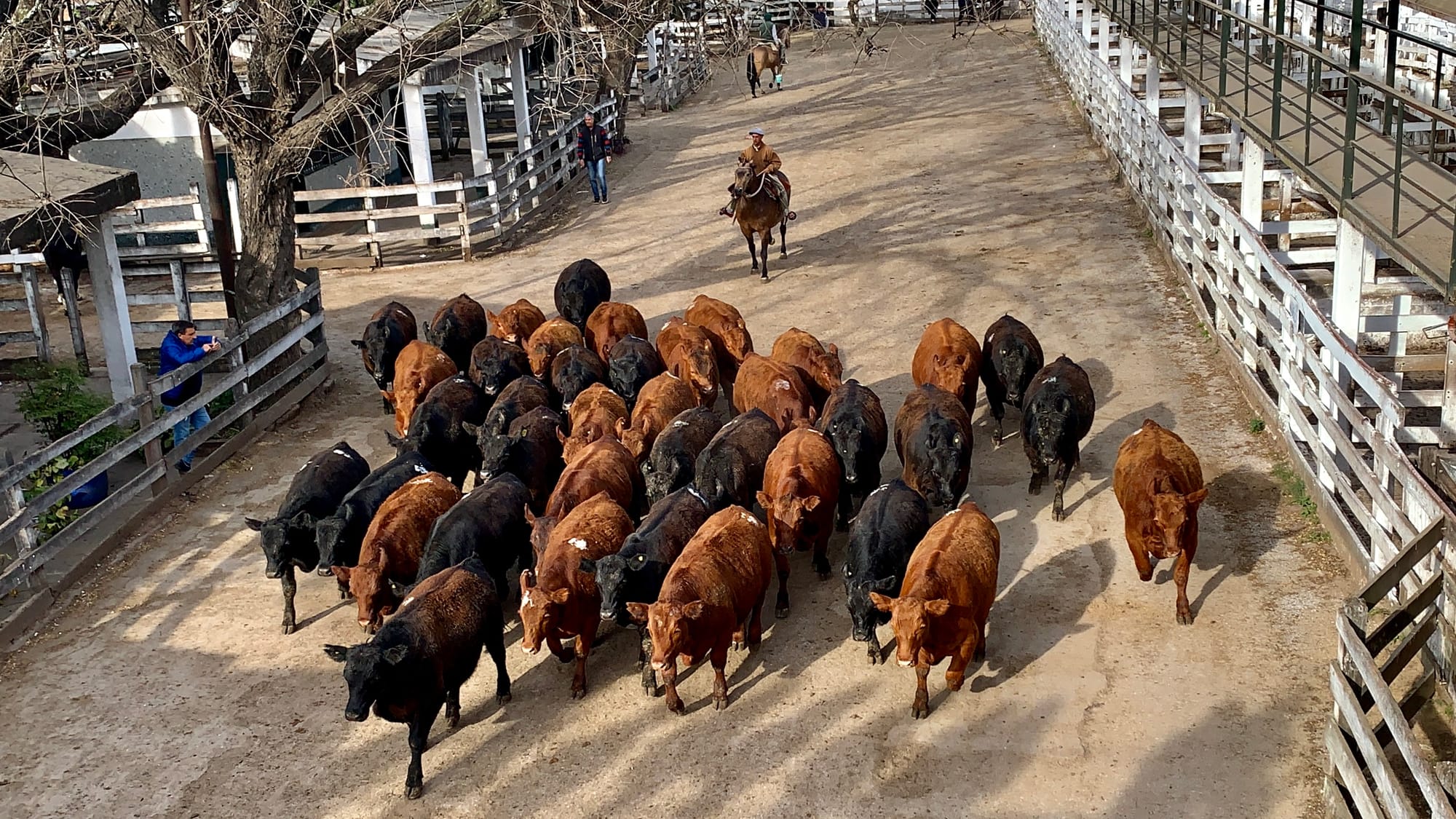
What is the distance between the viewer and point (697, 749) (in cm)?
783

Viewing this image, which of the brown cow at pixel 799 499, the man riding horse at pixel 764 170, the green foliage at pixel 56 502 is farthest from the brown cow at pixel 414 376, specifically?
the man riding horse at pixel 764 170

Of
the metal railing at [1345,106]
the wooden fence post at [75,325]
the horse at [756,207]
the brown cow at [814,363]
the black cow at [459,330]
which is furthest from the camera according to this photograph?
the horse at [756,207]

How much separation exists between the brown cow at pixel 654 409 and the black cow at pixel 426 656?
8.38 ft

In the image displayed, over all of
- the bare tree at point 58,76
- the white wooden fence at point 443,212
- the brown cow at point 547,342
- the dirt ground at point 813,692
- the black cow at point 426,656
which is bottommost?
the dirt ground at point 813,692

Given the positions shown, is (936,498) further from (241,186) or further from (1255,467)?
(241,186)

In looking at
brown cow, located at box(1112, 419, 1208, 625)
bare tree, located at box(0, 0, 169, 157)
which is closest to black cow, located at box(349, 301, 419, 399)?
bare tree, located at box(0, 0, 169, 157)

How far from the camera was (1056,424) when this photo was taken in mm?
10328

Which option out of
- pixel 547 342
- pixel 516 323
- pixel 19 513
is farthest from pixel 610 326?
pixel 19 513

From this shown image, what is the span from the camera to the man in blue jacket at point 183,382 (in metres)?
12.4

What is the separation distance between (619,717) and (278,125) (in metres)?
8.79

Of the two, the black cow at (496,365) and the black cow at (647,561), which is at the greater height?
the black cow at (496,365)

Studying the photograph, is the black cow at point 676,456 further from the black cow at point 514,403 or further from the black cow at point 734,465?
the black cow at point 514,403

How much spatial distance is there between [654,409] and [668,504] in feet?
7.09

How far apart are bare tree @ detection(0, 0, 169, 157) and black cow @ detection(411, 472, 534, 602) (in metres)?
5.42
